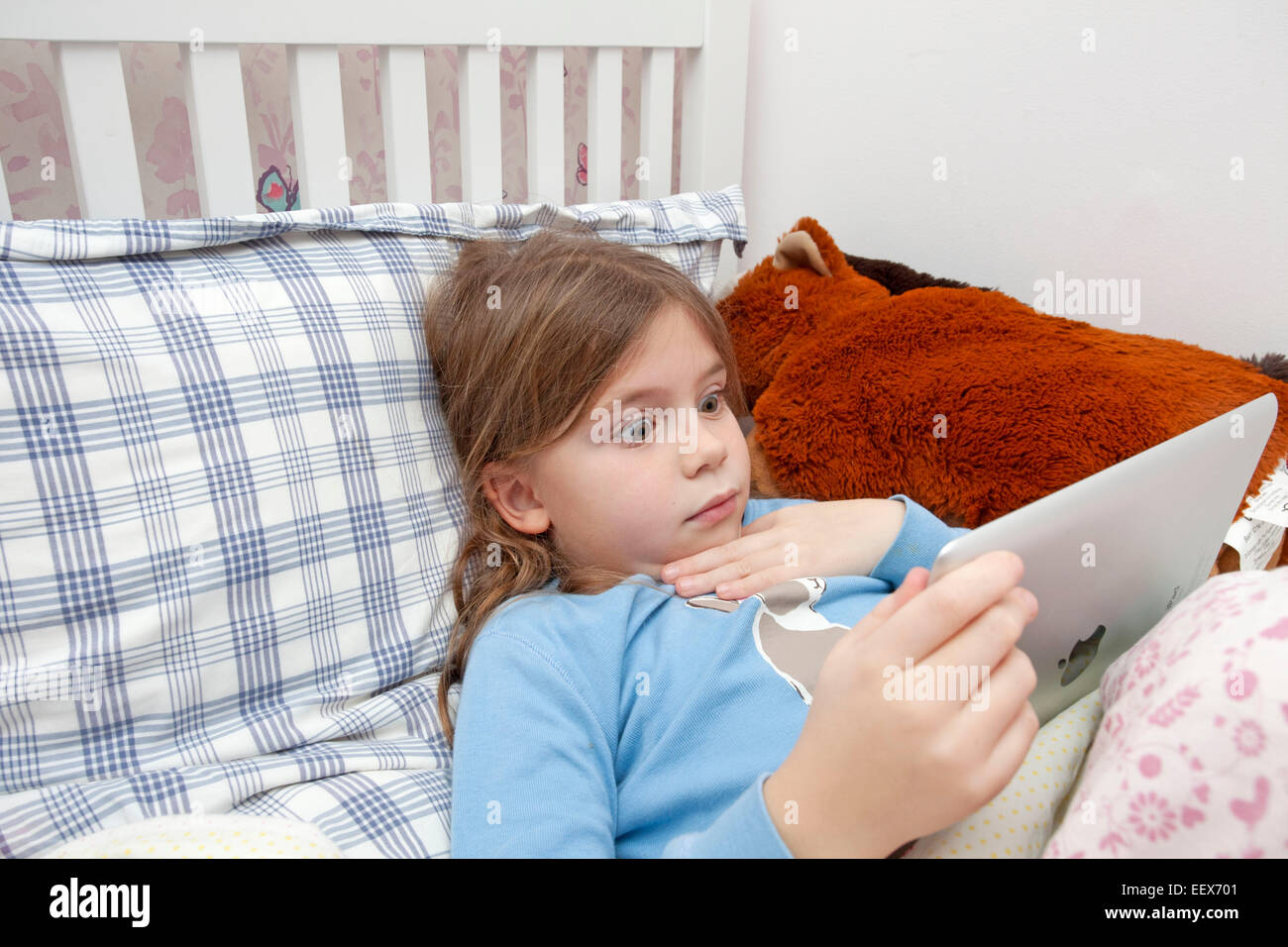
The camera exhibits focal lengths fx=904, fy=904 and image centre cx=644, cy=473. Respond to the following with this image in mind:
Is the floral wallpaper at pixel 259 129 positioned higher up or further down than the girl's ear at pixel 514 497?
higher up

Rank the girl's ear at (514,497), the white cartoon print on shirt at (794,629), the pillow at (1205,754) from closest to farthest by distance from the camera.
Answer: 1. the pillow at (1205,754)
2. the white cartoon print on shirt at (794,629)
3. the girl's ear at (514,497)

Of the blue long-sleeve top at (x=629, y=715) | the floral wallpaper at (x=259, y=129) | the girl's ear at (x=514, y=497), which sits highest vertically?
the floral wallpaper at (x=259, y=129)

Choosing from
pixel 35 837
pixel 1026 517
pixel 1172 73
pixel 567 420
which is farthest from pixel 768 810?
pixel 1172 73

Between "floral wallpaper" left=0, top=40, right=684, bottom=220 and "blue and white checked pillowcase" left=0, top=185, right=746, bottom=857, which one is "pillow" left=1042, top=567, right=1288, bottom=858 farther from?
"floral wallpaper" left=0, top=40, right=684, bottom=220

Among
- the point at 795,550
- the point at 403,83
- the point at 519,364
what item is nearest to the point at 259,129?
the point at 403,83

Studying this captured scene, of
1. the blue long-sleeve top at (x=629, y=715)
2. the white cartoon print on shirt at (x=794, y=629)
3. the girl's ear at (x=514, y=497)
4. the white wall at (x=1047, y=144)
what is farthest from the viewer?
the white wall at (x=1047, y=144)

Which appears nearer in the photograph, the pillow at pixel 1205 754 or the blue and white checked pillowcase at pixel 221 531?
the pillow at pixel 1205 754

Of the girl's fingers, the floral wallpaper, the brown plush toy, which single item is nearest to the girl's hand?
the girl's fingers

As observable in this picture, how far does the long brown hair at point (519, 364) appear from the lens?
2.85 feet

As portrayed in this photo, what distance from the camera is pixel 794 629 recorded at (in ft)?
2.69

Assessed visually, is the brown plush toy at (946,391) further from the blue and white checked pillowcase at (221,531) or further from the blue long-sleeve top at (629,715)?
the blue and white checked pillowcase at (221,531)

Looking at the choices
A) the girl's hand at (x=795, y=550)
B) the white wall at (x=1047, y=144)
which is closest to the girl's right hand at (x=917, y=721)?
the girl's hand at (x=795, y=550)

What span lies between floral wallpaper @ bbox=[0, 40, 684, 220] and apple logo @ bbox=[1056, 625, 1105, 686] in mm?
1009

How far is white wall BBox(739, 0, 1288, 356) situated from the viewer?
1112mm
